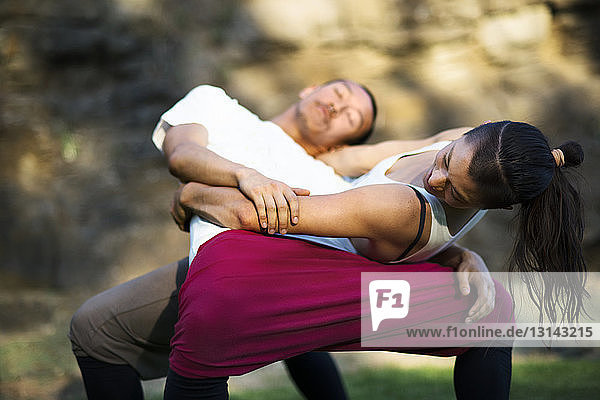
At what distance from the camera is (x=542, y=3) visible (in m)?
3.94

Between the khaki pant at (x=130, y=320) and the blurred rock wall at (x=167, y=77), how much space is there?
7.21 ft

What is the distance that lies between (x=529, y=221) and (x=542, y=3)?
3.07 m

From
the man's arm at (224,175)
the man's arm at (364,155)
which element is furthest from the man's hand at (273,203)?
the man's arm at (364,155)

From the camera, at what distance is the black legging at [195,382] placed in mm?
1307

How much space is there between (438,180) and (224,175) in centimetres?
51

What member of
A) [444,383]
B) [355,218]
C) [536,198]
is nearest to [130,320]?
[355,218]

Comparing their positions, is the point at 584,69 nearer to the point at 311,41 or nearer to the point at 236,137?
the point at 311,41

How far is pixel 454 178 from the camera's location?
Answer: 1.28 m

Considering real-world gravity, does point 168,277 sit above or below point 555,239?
below

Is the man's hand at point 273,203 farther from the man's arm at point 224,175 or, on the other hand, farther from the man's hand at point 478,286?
the man's hand at point 478,286

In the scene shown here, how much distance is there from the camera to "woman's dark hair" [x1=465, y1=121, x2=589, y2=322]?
4.12 ft

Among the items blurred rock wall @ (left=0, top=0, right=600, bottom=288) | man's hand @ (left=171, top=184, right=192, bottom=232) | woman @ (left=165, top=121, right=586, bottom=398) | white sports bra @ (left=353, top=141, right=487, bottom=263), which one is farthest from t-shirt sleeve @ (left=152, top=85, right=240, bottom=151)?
blurred rock wall @ (left=0, top=0, right=600, bottom=288)

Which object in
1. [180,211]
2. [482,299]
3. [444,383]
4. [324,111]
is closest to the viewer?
[482,299]

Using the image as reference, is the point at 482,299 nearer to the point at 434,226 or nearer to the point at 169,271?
the point at 434,226
